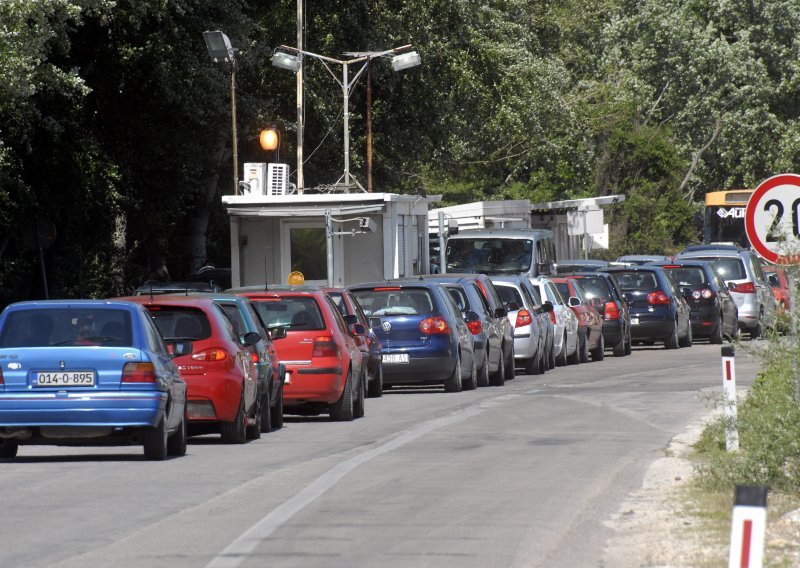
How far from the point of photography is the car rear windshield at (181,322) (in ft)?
53.7

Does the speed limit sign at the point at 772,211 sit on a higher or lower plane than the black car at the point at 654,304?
higher

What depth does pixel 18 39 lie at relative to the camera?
2502 centimetres

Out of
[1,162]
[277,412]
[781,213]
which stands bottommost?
[277,412]

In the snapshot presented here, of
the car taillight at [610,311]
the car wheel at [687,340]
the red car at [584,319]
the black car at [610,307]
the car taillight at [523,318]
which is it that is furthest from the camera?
the car wheel at [687,340]

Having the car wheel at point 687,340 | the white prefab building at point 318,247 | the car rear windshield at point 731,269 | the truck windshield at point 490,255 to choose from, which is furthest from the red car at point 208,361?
the car rear windshield at point 731,269

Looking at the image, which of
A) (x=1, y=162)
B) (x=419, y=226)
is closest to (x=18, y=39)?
(x=1, y=162)

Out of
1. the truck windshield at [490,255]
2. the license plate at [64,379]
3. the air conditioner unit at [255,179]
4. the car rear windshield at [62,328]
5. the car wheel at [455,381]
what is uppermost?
the air conditioner unit at [255,179]

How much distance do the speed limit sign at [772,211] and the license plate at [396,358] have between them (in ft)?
32.0

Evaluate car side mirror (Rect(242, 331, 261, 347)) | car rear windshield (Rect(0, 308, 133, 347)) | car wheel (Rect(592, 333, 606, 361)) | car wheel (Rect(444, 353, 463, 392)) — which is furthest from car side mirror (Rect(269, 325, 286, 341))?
car wheel (Rect(592, 333, 606, 361))

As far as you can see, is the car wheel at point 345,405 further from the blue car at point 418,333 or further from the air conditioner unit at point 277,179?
the air conditioner unit at point 277,179

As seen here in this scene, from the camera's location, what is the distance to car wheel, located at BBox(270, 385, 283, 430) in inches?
733

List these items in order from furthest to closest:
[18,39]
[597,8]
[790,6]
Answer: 1. [597,8]
2. [790,6]
3. [18,39]

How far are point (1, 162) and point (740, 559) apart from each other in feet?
79.2

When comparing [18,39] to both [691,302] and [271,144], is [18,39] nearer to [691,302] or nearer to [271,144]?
[271,144]
